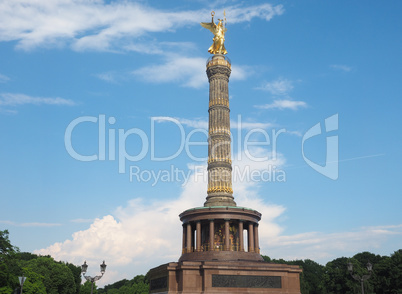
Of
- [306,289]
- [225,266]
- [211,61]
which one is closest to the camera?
[225,266]

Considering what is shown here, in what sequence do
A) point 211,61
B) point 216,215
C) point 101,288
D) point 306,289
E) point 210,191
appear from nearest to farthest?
point 216,215
point 210,191
point 211,61
point 306,289
point 101,288

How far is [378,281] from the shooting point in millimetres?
53000

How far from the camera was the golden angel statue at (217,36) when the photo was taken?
41094mm

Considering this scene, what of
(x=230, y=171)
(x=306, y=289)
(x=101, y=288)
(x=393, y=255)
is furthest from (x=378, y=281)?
(x=101, y=288)

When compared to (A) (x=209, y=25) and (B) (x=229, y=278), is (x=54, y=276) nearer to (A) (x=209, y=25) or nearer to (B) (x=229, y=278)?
(B) (x=229, y=278)

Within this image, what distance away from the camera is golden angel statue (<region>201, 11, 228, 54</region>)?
41.1 metres

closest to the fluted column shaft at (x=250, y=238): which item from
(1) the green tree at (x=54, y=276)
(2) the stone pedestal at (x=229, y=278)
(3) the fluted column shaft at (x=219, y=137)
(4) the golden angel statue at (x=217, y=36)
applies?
(3) the fluted column shaft at (x=219, y=137)

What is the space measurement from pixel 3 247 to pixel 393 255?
46.8 metres

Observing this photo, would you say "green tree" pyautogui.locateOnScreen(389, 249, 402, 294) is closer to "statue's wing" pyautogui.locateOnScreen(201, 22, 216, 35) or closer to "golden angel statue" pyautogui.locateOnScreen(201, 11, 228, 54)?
"golden angel statue" pyautogui.locateOnScreen(201, 11, 228, 54)

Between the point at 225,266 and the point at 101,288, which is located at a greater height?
the point at 225,266

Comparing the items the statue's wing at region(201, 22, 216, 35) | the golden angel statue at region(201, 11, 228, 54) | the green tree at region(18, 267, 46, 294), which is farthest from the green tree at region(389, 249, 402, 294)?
the green tree at region(18, 267, 46, 294)

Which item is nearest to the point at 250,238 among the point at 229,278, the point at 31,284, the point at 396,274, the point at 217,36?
the point at 229,278

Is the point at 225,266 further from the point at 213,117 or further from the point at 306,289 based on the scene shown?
the point at 306,289

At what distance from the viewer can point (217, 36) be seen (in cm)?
4141
